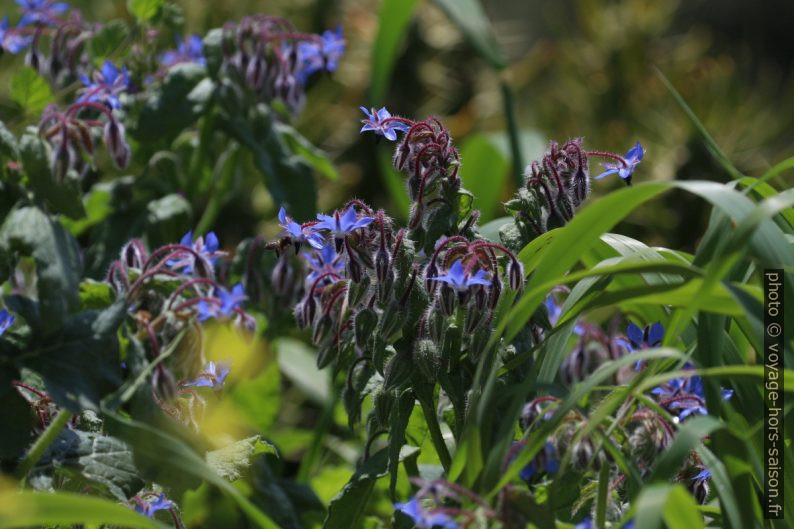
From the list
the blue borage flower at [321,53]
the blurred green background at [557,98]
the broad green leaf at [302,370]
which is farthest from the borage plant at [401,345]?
the blurred green background at [557,98]

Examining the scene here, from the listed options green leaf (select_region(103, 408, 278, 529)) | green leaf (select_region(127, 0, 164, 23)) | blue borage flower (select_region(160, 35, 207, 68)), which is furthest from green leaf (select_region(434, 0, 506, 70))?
green leaf (select_region(103, 408, 278, 529))

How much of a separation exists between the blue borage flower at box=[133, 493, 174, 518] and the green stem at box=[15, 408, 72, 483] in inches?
4.3

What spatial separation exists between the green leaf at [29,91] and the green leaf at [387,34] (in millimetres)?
658

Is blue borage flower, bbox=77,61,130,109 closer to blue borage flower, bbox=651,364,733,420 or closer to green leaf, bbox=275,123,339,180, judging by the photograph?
green leaf, bbox=275,123,339,180

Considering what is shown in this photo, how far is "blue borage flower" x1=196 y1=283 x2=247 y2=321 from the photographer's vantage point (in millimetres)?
1381

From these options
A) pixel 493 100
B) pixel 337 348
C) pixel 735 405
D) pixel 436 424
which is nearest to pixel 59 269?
pixel 337 348

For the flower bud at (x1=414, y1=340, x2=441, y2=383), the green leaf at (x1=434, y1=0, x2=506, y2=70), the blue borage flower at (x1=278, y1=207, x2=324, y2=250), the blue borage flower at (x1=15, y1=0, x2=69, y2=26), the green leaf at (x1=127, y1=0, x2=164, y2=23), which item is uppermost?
the green leaf at (x1=434, y1=0, x2=506, y2=70)

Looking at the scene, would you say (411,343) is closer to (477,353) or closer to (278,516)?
(477,353)

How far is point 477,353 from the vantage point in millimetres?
1138

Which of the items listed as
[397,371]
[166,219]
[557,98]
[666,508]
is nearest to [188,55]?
[166,219]

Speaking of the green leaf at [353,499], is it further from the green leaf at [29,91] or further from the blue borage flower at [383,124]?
the green leaf at [29,91]

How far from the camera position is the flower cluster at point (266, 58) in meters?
1.81

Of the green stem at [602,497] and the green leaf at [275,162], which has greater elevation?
the green leaf at [275,162]

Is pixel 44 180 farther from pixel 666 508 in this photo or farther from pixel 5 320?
pixel 666 508
